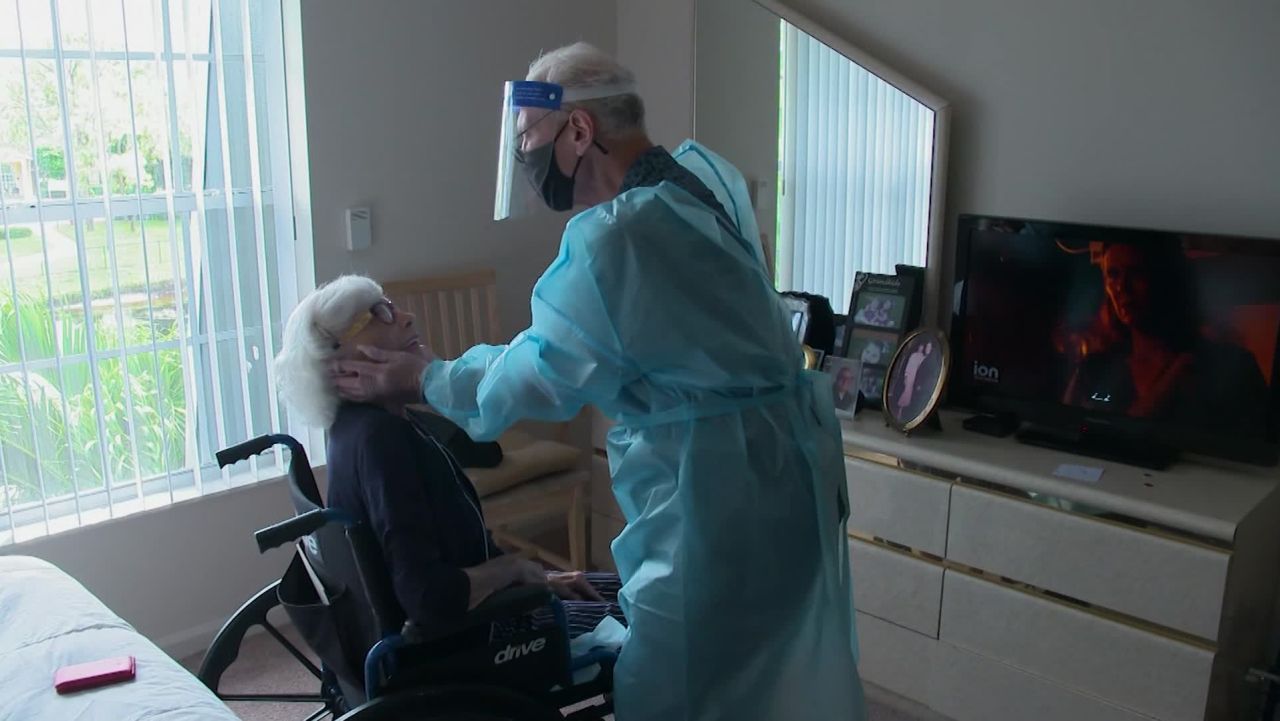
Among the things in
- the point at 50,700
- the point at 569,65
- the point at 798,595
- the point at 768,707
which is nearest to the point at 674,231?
the point at 569,65

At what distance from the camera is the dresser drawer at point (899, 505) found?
2529 millimetres

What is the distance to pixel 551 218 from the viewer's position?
3529 mm

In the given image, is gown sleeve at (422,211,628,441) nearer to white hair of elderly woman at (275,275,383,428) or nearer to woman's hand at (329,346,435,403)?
woman's hand at (329,346,435,403)

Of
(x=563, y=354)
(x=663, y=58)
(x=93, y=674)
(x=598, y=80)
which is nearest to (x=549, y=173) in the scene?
(x=598, y=80)

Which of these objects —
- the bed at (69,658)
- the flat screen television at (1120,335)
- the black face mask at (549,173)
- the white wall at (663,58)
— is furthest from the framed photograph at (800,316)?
the bed at (69,658)

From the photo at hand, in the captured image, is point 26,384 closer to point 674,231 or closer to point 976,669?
point 674,231

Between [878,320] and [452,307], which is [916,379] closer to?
[878,320]

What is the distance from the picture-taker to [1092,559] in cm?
230

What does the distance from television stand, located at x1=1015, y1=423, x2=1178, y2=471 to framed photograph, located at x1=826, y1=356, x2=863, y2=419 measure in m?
0.40

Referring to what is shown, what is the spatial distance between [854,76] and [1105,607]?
1.46 metres

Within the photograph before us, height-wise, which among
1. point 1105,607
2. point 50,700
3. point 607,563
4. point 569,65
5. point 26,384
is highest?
point 569,65

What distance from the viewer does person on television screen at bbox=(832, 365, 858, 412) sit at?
2777mm

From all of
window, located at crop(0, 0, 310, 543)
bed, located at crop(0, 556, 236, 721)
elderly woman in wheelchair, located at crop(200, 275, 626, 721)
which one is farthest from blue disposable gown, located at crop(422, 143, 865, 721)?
window, located at crop(0, 0, 310, 543)

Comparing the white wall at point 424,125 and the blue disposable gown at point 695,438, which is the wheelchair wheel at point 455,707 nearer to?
Result: the blue disposable gown at point 695,438
